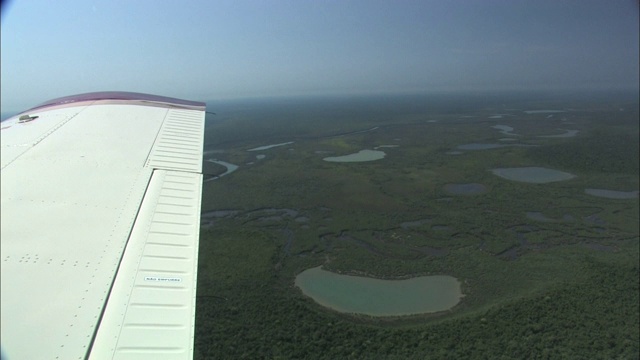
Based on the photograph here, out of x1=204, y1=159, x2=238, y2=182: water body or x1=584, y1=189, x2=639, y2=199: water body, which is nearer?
x1=584, y1=189, x2=639, y2=199: water body

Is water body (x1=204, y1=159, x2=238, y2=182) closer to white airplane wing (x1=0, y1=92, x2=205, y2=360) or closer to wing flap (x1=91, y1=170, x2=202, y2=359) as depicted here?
white airplane wing (x1=0, y1=92, x2=205, y2=360)

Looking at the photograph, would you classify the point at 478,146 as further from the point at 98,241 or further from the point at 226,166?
the point at 98,241

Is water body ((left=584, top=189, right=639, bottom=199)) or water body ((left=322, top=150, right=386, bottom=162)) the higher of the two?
water body ((left=322, top=150, right=386, bottom=162))

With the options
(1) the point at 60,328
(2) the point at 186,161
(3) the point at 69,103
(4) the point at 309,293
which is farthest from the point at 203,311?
(1) the point at 60,328

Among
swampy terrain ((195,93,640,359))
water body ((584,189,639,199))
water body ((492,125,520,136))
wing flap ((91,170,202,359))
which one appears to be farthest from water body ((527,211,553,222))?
→ water body ((492,125,520,136))

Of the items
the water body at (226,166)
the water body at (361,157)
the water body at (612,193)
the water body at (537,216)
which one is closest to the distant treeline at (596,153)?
the water body at (612,193)

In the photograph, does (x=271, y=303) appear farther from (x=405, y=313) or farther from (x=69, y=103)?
(x=69, y=103)

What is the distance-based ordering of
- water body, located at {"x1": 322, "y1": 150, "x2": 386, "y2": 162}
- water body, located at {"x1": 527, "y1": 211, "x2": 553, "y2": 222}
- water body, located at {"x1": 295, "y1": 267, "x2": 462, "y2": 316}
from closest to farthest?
water body, located at {"x1": 295, "y1": 267, "x2": 462, "y2": 316} → water body, located at {"x1": 527, "y1": 211, "x2": 553, "y2": 222} → water body, located at {"x1": 322, "y1": 150, "x2": 386, "y2": 162}
